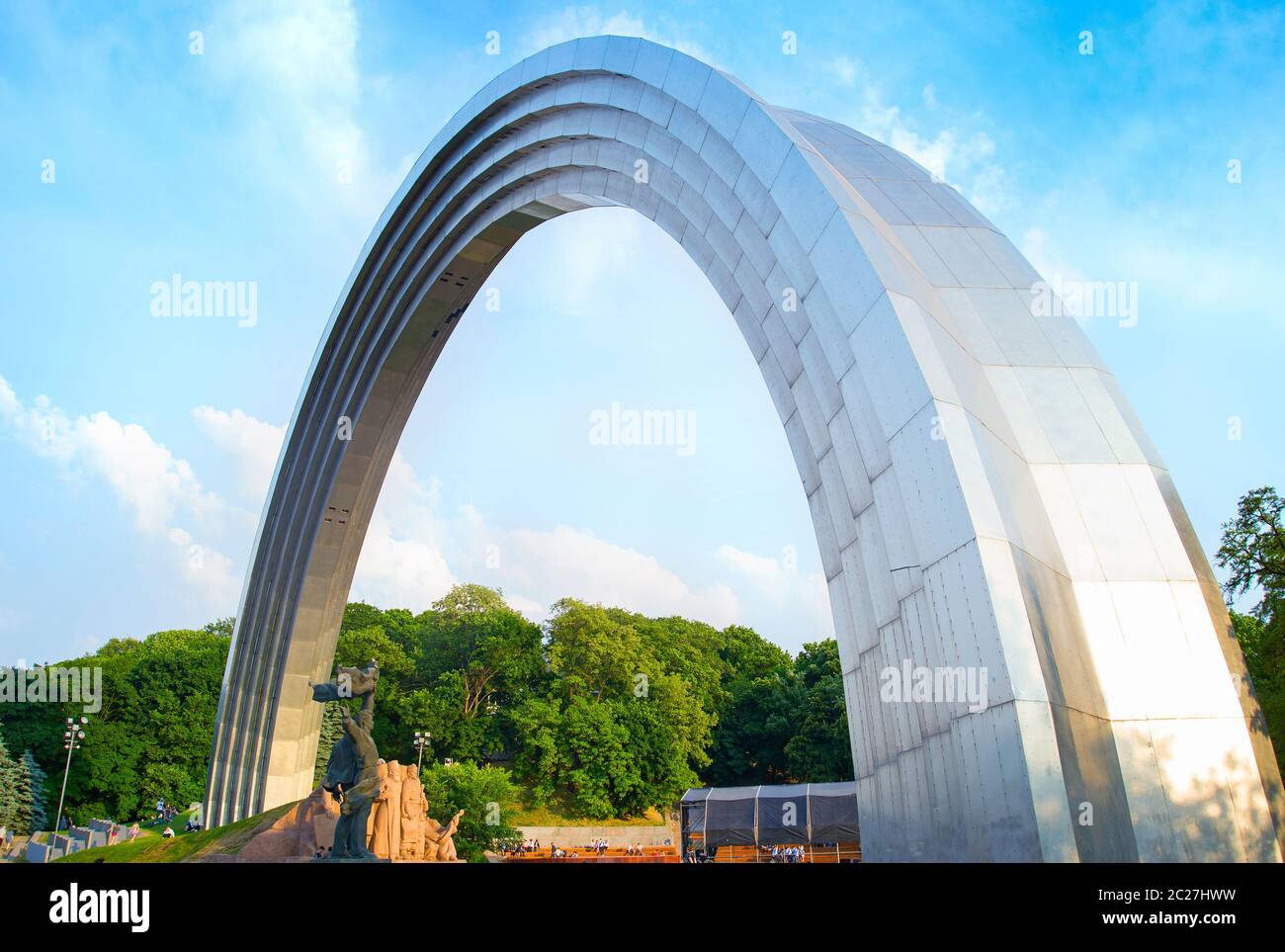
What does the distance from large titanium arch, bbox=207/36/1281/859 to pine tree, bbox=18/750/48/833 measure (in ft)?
140

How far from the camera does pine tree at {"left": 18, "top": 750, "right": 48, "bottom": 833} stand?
42797mm

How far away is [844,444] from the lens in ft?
36.2

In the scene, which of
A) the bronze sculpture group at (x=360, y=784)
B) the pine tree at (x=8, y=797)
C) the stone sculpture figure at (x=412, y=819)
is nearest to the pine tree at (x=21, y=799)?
the pine tree at (x=8, y=797)

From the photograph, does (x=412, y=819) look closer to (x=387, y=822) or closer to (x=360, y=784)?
(x=387, y=822)

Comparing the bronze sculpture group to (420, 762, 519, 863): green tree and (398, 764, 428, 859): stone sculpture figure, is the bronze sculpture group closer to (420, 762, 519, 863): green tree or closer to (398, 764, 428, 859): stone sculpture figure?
(398, 764, 428, 859): stone sculpture figure

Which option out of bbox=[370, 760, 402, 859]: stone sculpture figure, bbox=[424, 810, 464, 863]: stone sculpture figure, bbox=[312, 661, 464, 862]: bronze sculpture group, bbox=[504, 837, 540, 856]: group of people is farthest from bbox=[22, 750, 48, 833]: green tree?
bbox=[312, 661, 464, 862]: bronze sculpture group

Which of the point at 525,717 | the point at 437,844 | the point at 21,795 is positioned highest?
the point at 525,717

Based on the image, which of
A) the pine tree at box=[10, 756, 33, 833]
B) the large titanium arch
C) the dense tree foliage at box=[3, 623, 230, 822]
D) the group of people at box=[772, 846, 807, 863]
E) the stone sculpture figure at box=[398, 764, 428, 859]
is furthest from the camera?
the dense tree foliage at box=[3, 623, 230, 822]

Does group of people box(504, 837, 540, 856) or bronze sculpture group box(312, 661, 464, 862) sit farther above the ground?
bronze sculpture group box(312, 661, 464, 862)

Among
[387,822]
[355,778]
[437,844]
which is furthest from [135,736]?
[355,778]

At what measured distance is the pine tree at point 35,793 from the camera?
42.8 m

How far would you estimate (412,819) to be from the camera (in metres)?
20.0

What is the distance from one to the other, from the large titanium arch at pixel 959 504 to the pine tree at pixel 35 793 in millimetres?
42794

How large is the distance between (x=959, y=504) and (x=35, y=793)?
50.9 m
